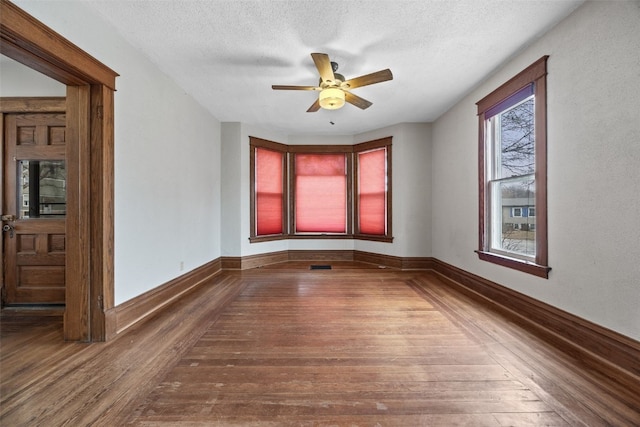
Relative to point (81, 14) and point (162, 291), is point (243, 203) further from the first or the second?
point (81, 14)

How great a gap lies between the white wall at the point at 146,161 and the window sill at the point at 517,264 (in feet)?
12.5

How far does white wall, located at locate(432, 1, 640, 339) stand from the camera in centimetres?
169

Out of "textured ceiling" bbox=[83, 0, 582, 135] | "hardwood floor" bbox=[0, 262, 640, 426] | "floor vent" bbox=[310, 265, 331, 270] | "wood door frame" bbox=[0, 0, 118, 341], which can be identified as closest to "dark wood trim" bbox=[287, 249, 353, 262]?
"floor vent" bbox=[310, 265, 331, 270]

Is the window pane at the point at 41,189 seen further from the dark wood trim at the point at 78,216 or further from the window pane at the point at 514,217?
the window pane at the point at 514,217

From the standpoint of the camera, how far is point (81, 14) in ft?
6.56

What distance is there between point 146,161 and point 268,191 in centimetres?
268

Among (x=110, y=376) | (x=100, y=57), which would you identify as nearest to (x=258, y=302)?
(x=110, y=376)

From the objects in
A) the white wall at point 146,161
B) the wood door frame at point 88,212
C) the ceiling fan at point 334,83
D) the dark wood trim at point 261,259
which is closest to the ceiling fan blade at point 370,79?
the ceiling fan at point 334,83

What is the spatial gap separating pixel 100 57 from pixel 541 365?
4.19 metres

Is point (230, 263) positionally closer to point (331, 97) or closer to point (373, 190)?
point (373, 190)

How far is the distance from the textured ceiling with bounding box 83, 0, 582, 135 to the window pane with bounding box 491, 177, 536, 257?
4.51ft

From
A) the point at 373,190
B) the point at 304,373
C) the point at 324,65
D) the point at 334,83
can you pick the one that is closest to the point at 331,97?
the point at 334,83

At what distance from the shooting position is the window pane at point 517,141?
2.62 m

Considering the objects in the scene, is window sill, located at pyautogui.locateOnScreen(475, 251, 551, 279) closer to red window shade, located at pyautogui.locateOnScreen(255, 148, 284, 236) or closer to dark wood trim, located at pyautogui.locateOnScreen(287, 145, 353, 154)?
dark wood trim, located at pyautogui.locateOnScreen(287, 145, 353, 154)
